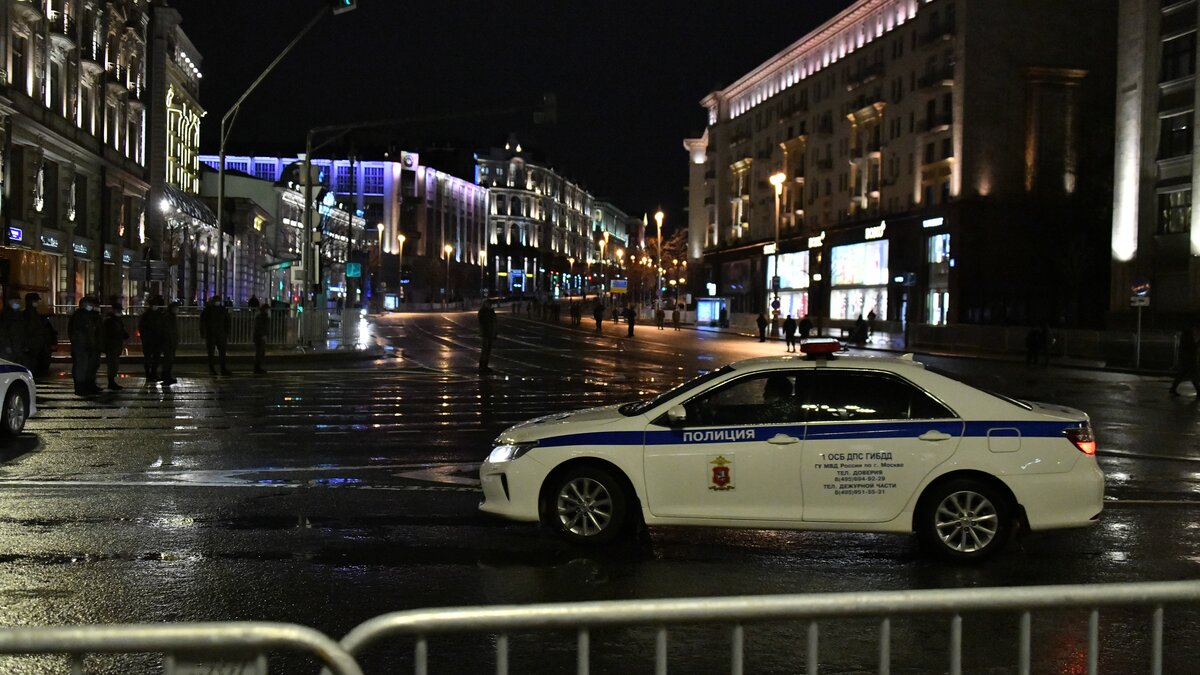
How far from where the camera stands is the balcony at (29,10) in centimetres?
3647

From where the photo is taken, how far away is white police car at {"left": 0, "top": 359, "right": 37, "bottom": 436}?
1354cm

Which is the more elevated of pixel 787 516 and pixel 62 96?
pixel 62 96

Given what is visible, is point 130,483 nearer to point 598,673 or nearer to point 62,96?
point 598,673

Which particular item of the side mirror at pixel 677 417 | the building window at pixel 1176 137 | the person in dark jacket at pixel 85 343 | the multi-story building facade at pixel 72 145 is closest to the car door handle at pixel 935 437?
the side mirror at pixel 677 417

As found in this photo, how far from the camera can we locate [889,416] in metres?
7.94

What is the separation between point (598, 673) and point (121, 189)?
1966 inches

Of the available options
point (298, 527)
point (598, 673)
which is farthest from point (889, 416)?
point (298, 527)

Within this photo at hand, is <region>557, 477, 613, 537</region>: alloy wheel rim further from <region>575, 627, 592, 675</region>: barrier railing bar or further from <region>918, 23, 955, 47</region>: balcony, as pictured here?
<region>918, 23, 955, 47</region>: balcony

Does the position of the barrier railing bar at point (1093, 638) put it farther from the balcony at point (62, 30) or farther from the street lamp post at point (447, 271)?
the street lamp post at point (447, 271)

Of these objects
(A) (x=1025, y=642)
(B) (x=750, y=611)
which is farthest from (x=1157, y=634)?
(B) (x=750, y=611)

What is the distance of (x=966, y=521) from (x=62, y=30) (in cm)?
4266

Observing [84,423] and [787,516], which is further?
[84,423]

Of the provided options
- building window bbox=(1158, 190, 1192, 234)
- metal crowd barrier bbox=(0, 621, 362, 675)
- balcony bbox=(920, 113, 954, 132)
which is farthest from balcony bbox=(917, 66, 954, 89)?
metal crowd barrier bbox=(0, 621, 362, 675)

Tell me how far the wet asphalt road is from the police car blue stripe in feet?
2.91
